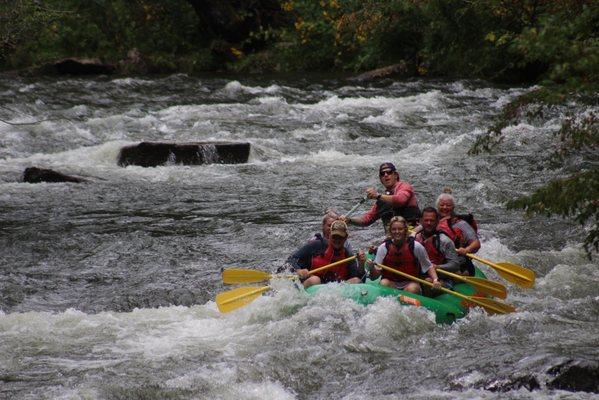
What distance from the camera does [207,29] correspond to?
28.3 meters

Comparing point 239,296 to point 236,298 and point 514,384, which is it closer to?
point 236,298

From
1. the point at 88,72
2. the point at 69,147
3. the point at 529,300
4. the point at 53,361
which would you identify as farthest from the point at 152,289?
the point at 88,72

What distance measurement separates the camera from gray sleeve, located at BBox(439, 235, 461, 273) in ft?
26.9

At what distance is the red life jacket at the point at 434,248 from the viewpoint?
8.28 metres

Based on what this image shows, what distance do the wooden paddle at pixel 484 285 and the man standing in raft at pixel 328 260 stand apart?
2.77ft

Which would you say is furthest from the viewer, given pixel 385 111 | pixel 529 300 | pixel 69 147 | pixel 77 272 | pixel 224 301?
pixel 385 111

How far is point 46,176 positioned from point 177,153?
2080 mm

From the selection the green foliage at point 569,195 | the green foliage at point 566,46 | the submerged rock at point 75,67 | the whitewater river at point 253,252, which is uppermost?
the green foliage at point 566,46

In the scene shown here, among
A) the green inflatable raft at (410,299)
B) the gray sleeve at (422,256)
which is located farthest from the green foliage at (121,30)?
the green inflatable raft at (410,299)

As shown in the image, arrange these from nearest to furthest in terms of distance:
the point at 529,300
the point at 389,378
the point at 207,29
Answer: the point at 389,378 → the point at 529,300 → the point at 207,29

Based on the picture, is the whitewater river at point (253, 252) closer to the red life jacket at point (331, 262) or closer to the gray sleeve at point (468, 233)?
the red life jacket at point (331, 262)

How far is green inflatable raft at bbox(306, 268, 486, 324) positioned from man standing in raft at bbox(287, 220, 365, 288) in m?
0.38

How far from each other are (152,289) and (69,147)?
6.95m

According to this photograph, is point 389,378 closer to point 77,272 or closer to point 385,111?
point 77,272
